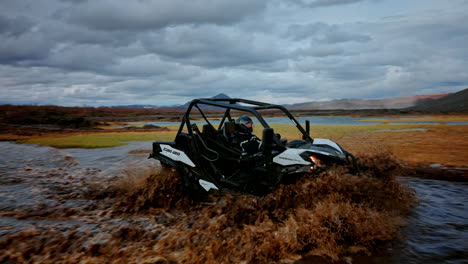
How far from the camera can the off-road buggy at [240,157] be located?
4.74m

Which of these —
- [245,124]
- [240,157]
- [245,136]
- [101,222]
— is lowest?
[101,222]

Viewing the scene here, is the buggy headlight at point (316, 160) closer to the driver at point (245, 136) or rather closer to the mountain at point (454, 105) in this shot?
the driver at point (245, 136)

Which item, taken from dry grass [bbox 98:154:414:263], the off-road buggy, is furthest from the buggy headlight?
dry grass [bbox 98:154:414:263]

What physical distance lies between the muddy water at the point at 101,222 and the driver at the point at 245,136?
170 cm

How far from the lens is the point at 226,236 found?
4.37 metres

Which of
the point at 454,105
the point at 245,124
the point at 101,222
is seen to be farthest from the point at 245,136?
the point at 454,105

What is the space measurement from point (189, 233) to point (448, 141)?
14162 mm

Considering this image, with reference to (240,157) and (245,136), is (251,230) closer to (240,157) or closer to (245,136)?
(240,157)

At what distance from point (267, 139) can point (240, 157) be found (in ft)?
3.42

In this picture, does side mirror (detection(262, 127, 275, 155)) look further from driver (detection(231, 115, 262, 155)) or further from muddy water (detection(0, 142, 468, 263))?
muddy water (detection(0, 142, 468, 263))

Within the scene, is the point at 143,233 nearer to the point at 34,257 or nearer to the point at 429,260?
the point at 34,257

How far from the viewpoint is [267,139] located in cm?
434

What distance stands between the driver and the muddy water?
1701 mm

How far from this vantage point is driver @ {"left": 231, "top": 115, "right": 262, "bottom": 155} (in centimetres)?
570
